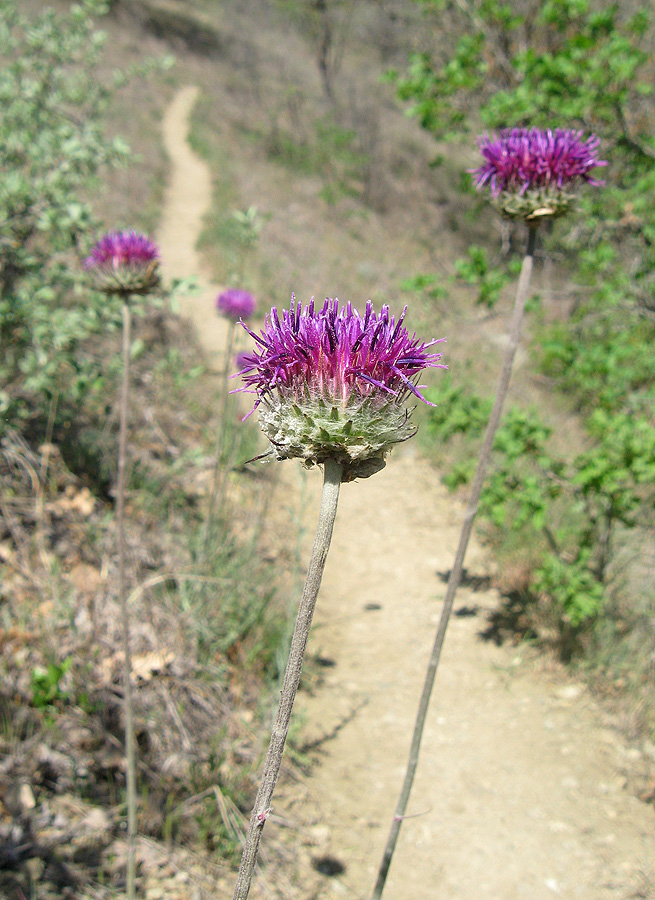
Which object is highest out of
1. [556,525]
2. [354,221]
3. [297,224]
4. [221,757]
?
[354,221]

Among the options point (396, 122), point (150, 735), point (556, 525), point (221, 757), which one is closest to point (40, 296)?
point (150, 735)

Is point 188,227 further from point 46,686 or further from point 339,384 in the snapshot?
point 339,384

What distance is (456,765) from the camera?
3717 mm

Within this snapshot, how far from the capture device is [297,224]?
56.5 ft

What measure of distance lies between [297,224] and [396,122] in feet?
36.0

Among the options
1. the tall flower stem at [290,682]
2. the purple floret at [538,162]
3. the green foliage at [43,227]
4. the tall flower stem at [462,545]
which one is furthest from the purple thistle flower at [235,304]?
the tall flower stem at [290,682]

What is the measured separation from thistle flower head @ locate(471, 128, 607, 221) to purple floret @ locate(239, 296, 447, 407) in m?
1.30

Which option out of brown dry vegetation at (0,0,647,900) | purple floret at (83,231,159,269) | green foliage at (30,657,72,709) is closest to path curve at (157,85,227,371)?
purple floret at (83,231,159,269)

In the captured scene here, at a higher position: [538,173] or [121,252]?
[538,173]

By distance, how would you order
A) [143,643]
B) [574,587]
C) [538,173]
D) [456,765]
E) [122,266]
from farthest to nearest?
[574,587] < [456,765] < [143,643] < [122,266] < [538,173]

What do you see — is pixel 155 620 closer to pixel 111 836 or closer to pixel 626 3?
pixel 111 836

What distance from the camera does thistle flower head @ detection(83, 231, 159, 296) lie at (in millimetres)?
2639

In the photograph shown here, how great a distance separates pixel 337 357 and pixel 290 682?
2.21 feet

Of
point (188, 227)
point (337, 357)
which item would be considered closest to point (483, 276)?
point (337, 357)
